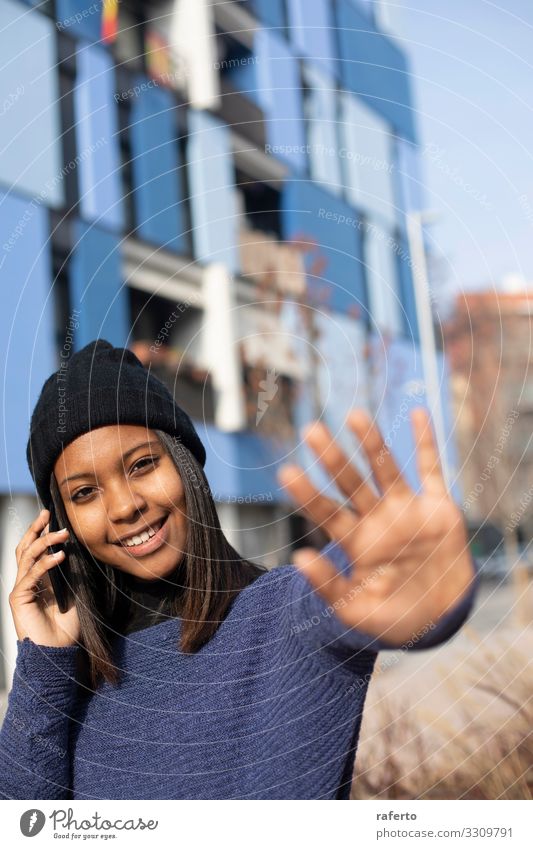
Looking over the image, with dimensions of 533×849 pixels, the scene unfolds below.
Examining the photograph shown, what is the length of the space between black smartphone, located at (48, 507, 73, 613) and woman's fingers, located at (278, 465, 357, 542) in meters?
0.44

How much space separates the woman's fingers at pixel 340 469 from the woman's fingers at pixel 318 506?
12mm

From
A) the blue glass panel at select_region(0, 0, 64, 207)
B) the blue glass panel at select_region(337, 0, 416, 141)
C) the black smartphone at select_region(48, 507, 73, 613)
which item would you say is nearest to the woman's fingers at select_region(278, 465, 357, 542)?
the black smartphone at select_region(48, 507, 73, 613)

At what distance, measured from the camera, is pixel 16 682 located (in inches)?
37.9

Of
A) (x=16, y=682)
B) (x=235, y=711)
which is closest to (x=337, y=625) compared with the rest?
(x=235, y=711)

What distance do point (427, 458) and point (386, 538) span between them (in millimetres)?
67

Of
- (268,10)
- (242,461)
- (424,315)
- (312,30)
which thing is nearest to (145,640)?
(424,315)

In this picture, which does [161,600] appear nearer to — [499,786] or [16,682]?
[16,682]

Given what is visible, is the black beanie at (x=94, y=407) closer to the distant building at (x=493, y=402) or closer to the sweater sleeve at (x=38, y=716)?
the sweater sleeve at (x=38, y=716)

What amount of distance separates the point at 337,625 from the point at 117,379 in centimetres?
42

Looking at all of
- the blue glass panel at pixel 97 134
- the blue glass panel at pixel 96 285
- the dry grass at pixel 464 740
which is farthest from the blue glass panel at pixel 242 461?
the dry grass at pixel 464 740

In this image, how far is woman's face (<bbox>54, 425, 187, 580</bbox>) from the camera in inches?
37.6

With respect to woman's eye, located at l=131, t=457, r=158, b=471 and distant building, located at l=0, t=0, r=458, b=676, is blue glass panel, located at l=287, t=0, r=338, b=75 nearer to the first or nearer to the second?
distant building, located at l=0, t=0, r=458, b=676

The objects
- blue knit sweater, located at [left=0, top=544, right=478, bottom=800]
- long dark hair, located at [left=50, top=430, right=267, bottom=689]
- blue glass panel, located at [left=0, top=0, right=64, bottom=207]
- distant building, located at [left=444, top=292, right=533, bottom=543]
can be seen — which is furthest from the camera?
distant building, located at [left=444, top=292, right=533, bottom=543]

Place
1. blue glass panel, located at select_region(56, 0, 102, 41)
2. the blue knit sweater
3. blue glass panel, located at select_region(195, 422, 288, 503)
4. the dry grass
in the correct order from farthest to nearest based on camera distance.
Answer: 1. blue glass panel, located at select_region(195, 422, 288, 503)
2. blue glass panel, located at select_region(56, 0, 102, 41)
3. the dry grass
4. the blue knit sweater
